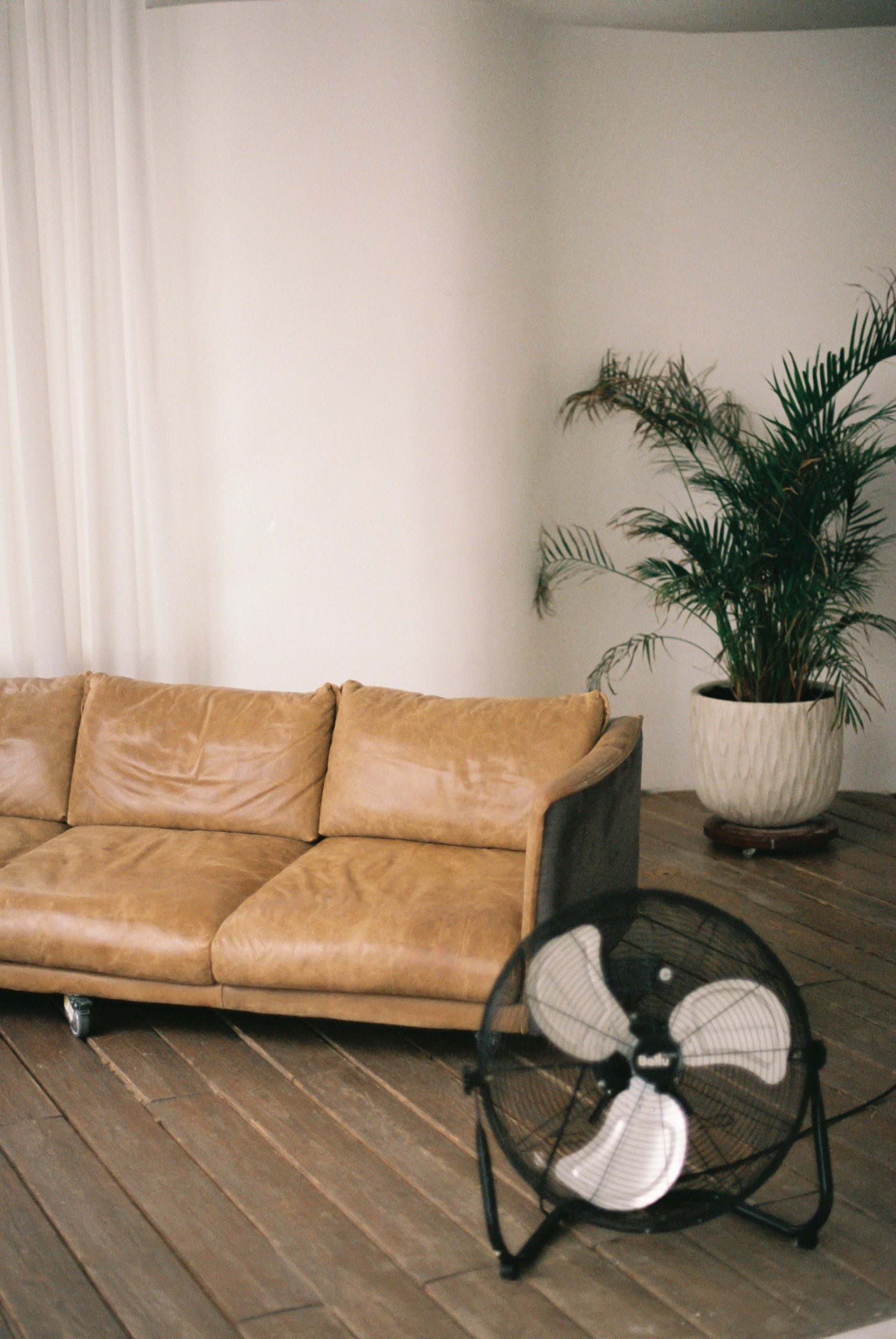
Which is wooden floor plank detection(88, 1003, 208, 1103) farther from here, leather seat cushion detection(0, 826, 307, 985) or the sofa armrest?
the sofa armrest

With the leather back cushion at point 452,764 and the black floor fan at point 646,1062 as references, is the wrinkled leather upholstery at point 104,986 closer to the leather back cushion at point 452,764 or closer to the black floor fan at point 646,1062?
the leather back cushion at point 452,764

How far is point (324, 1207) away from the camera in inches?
85.4

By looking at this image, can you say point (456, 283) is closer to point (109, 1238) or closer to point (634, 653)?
point (634, 653)

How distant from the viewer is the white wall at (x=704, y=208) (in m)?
4.51

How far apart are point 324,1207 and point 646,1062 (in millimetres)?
740

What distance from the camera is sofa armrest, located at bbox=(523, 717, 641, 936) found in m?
2.49

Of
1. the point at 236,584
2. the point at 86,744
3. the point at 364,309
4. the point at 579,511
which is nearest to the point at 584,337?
the point at 579,511

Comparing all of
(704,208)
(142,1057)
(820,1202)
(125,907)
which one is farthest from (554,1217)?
(704,208)

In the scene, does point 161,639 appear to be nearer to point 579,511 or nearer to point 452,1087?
point 579,511

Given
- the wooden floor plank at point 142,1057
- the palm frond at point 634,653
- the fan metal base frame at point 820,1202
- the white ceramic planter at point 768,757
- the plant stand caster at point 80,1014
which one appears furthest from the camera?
the palm frond at point 634,653

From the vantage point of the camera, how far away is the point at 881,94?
177 inches

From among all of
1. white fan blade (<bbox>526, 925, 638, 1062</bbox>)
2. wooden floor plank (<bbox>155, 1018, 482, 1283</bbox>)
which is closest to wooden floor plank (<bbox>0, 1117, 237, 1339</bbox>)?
wooden floor plank (<bbox>155, 1018, 482, 1283</bbox>)

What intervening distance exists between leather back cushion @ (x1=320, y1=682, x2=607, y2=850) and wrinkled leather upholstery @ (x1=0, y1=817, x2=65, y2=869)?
75cm

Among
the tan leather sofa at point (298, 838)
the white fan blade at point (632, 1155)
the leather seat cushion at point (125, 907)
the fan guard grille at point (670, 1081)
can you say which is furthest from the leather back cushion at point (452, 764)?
the white fan blade at point (632, 1155)
